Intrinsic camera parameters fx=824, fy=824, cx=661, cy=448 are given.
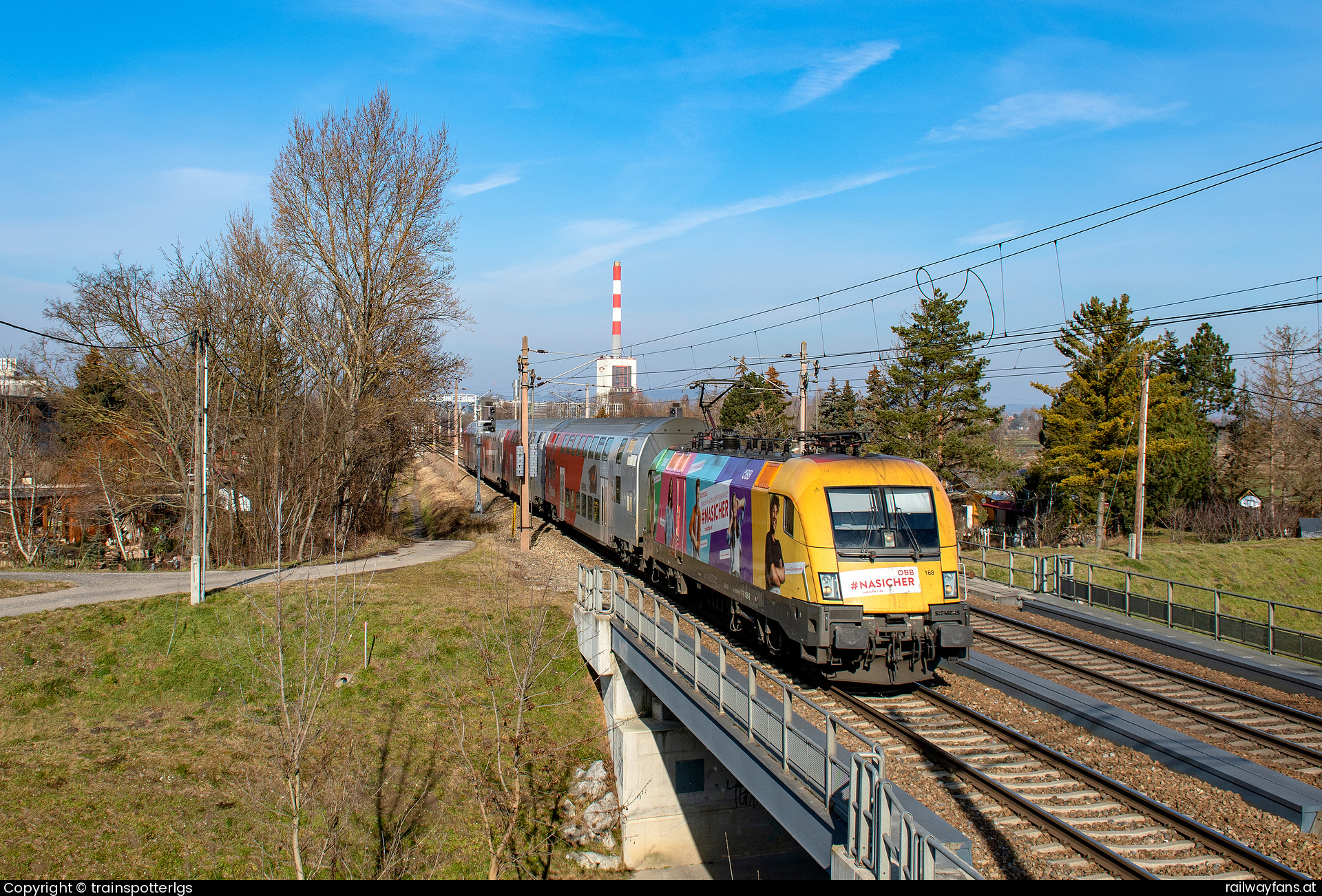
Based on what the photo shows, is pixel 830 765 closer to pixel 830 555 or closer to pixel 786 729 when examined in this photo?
pixel 786 729

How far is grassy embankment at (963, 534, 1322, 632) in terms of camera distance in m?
25.7

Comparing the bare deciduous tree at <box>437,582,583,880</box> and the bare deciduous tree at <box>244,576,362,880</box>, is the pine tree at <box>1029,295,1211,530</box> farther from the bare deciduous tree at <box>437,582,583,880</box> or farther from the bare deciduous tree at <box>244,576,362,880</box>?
the bare deciduous tree at <box>244,576,362,880</box>

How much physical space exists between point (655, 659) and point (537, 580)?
9.83m

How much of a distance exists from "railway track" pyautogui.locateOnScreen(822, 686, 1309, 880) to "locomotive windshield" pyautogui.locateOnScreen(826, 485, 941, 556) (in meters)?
2.10

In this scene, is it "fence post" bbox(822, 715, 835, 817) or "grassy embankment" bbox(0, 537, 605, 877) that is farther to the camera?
"grassy embankment" bbox(0, 537, 605, 877)

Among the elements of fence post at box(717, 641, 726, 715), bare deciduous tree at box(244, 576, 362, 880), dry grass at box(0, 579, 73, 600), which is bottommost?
bare deciduous tree at box(244, 576, 362, 880)

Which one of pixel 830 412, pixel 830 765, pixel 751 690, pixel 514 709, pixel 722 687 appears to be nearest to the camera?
pixel 830 765

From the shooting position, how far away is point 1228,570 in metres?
30.0

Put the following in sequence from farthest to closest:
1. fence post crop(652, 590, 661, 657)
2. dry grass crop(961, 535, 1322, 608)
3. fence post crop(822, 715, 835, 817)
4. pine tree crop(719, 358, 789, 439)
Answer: pine tree crop(719, 358, 789, 439) < dry grass crop(961, 535, 1322, 608) < fence post crop(652, 590, 661, 657) < fence post crop(822, 715, 835, 817)

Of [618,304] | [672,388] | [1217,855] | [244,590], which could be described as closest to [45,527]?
[244,590]

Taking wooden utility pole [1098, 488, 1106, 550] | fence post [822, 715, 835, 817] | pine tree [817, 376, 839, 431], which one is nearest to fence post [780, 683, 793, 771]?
fence post [822, 715, 835, 817]

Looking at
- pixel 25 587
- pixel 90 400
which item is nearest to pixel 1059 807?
pixel 25 587

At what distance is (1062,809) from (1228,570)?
91.5 feet

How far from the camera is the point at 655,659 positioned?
1384cm
